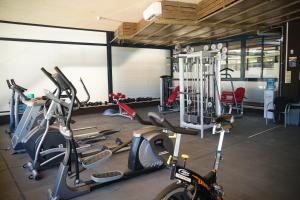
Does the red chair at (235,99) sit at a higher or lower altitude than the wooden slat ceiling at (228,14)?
lower

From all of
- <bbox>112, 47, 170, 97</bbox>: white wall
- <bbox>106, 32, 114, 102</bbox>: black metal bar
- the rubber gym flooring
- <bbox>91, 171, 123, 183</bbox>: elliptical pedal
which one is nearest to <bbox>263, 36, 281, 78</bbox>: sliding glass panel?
the rubber gym flooring

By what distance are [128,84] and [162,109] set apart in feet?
7.29

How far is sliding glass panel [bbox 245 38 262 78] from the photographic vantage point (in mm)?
7738

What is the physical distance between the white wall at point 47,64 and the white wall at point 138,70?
65 centimetres

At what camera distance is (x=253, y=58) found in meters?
7.93

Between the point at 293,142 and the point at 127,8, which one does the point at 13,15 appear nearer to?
the point at 127,8

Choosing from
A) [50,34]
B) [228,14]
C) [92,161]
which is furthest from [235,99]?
[50,34]

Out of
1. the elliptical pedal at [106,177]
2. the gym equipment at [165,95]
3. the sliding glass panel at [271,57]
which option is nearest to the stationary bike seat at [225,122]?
the elliptical pedal at [106,177]

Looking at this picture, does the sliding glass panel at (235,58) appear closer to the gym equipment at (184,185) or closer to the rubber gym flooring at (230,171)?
the rubber gym flooring at (230,171)

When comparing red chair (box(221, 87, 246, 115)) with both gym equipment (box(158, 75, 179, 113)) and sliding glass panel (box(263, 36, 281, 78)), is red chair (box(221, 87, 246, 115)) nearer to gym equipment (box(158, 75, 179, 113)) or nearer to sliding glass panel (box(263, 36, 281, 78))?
sliding glass panel (box(263, 36, 281, 78))

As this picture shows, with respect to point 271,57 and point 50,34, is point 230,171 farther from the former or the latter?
point 50,34

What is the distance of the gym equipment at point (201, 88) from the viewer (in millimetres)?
5375

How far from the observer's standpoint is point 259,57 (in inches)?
305

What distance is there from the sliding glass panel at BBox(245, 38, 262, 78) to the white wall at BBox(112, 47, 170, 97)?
162 inches
